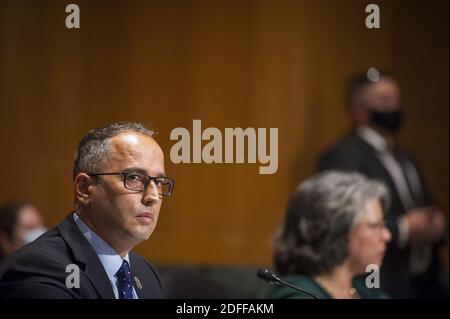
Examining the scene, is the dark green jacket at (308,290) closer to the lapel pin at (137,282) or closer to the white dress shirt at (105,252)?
the lapel pin at (137,282)

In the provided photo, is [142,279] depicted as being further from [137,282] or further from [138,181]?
[138,181]

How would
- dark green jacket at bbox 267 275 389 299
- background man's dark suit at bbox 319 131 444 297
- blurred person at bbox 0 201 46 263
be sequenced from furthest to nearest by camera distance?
background man's dark suit at bbox 319 131 444 297 < blurred person at bbox 0 201 46 263 < dark green jacket at bbox 267 275 389 299

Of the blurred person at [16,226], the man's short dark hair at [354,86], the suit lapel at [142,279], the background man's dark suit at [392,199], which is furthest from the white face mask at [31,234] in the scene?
the man's short dark hair at [354,86]

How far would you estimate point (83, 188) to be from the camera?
104 inches

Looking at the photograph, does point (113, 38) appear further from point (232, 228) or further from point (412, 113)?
point (412, 113)

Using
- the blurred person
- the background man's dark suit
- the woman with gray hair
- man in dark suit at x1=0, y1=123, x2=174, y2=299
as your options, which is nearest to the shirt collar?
man in dark suit at x1=0, y1=123, x2=174, y2=299

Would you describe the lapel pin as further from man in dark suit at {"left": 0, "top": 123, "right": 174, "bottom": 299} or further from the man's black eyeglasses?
the man's black eyeglasses

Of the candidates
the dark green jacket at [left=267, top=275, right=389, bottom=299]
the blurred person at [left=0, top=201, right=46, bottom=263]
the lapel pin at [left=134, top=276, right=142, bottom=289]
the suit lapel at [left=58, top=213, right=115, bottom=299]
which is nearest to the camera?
the suit lapel at [left=58, top=213, right=115, bottom=299]

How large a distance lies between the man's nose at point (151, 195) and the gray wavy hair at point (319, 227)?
0.75 m

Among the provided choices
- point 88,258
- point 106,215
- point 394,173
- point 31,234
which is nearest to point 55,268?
point 88,258

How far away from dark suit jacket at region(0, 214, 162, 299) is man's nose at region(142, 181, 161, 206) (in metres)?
0.20

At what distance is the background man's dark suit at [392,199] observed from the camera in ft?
13.3

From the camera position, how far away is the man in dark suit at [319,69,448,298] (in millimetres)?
4109

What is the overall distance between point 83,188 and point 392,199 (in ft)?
6.28
